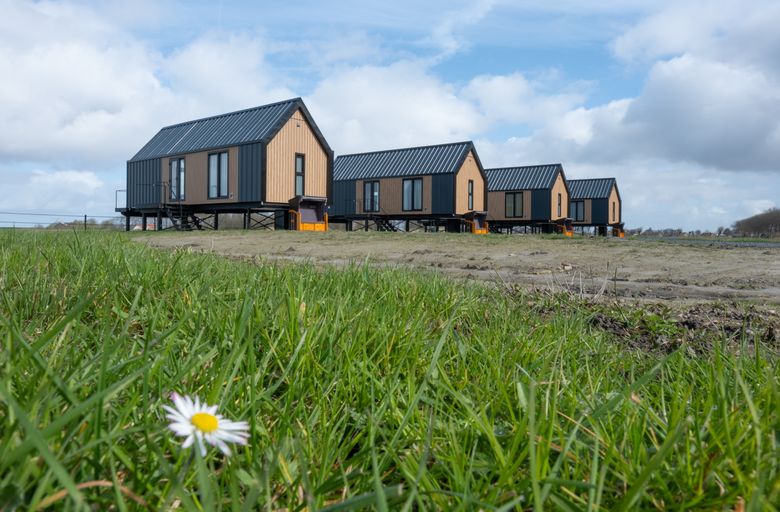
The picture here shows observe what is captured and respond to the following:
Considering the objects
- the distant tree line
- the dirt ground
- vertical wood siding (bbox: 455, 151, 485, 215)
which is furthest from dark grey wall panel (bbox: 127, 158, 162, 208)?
the distant tree line

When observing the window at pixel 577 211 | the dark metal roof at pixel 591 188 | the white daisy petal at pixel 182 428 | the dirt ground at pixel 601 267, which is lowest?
the dirt ground at pixel 601 267

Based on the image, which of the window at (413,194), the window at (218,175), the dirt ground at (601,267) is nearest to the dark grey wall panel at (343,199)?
the window at (413,194)

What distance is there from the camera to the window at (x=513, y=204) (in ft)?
122

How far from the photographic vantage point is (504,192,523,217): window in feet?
122

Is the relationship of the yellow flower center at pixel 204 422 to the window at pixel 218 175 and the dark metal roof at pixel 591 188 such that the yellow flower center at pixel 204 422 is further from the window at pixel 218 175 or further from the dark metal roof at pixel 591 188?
the dark metal roof at pixel 591 188

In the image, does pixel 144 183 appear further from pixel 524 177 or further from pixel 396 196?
pixel 524 177

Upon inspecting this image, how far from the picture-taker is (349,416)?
151 cm

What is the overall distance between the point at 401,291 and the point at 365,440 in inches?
69.6

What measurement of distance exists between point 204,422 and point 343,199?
32630 millimetres

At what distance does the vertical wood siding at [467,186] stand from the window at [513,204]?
5.52 metres

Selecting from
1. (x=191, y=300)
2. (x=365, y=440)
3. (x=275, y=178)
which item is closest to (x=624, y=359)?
(x=365, y=440)

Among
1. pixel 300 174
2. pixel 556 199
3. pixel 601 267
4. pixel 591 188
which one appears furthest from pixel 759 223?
pixel 601 267

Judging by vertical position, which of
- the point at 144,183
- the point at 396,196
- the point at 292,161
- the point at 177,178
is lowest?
the point at 396,196

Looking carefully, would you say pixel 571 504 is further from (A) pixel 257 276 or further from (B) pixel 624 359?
(A) pixel 257 276
